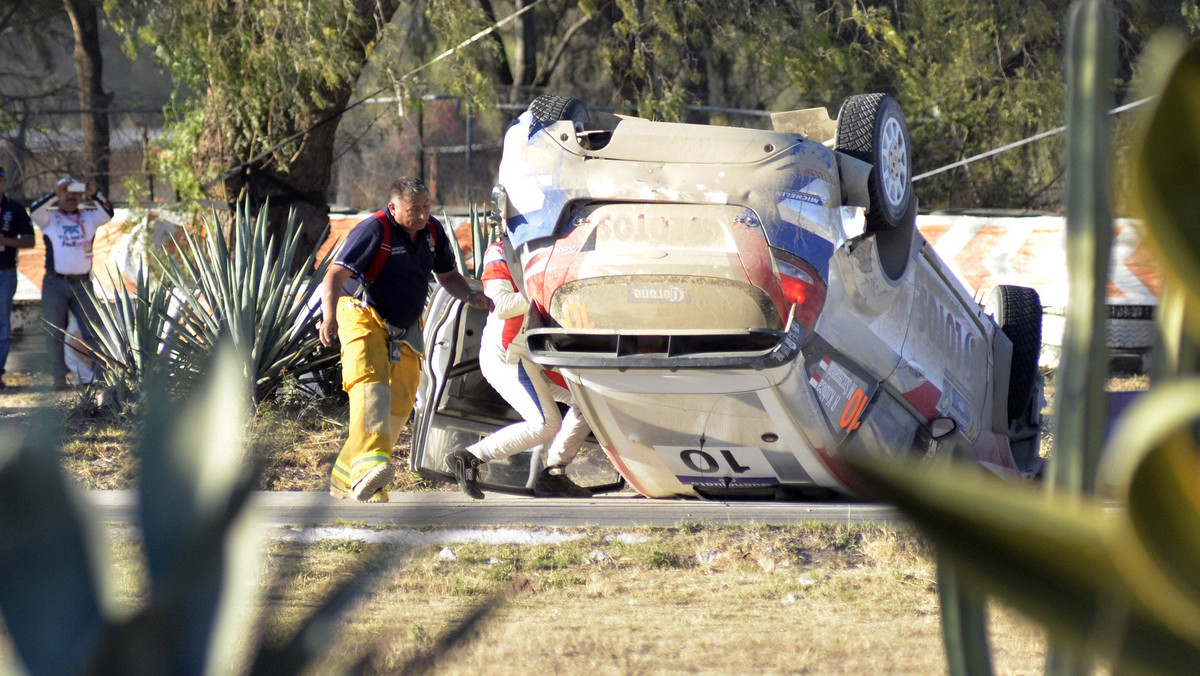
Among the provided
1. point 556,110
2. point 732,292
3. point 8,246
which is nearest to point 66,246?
point 8,246

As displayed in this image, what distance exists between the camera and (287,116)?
994 centimetres

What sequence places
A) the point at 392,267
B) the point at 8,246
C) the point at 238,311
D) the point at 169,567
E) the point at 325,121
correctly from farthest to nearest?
the point at 8,246 → the point at 325,121 → the point at 238,311 → the point at 392,267 → the point at 169,567

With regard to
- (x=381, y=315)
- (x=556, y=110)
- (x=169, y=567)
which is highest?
(x=556, y=110)

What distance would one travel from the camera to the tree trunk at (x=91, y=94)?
1578cm

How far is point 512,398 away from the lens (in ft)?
19.5

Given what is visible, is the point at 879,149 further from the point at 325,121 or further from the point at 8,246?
the point at 8,246

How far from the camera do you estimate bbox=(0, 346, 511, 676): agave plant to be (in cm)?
130

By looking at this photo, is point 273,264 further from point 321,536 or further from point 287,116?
point 321,536

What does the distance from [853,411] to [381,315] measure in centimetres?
250

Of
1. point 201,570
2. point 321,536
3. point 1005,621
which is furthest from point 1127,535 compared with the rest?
point 321,536

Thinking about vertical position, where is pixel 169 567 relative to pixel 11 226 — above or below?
above

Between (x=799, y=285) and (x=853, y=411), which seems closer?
(x=799, y=285)

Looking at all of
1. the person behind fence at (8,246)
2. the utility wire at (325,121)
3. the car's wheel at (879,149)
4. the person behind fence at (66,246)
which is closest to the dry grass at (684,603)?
the car's wheel at (879,149)

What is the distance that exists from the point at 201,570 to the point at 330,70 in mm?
8361
